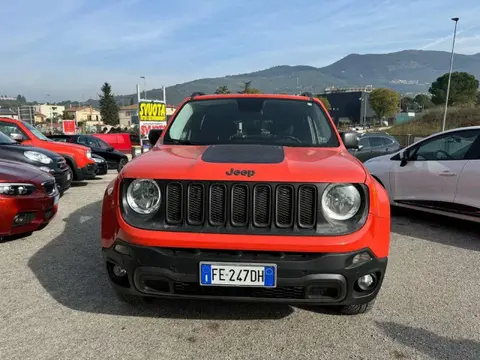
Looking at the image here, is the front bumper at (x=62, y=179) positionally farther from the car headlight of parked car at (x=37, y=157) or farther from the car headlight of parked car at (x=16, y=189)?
the car headlight of parked car at (x=16, y=189)

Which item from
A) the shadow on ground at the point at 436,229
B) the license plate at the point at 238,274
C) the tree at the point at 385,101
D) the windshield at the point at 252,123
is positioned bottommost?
the shadow on ground at the point at 436,229

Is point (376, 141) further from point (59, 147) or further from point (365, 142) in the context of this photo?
point (59, 147)

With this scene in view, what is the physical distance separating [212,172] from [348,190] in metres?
0.91

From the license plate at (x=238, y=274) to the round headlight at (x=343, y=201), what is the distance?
56 cm

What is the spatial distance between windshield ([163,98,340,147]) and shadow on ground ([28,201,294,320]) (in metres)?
1.40

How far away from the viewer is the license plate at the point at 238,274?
2.46m

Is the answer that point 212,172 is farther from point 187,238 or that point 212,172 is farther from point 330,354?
point 330,354

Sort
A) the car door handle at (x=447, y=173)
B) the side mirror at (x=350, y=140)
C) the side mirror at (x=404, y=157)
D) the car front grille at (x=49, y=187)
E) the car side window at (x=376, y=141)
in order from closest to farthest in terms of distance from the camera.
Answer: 1. the side mirror at (x=350, y=140)
2. the car front grille at (x=49, y=187)
3. the car door handle at (x=447, y=173)
4. the side mirror at (x=404, y=157)
5. the car side window at (x=376, y=141)

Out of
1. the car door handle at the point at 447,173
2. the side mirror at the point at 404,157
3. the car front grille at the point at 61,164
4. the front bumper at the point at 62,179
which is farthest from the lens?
the car front grille at the point at 61,164

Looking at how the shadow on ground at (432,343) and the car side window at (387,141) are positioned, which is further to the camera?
the car side window at (387,141)

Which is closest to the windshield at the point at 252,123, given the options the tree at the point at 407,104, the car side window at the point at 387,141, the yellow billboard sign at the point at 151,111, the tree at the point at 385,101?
the car side window at the point at 387,141

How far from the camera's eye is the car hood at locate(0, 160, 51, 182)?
180 inches

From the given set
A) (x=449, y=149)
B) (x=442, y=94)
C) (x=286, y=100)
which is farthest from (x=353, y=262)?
(x=442, y=94)

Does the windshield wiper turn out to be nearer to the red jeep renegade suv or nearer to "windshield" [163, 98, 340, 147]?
"windshield" [163, 98, 340, 147]
